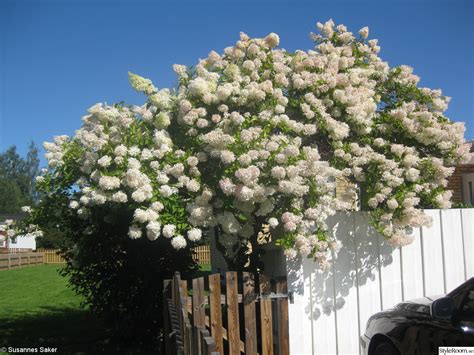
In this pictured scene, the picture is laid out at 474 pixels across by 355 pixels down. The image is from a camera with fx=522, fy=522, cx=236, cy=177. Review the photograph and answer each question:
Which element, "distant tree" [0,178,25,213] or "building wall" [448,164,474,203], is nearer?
"building wall" [448,164,474,203]

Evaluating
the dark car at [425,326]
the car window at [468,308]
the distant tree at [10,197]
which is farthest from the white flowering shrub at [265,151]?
the distant tree at [10,197]

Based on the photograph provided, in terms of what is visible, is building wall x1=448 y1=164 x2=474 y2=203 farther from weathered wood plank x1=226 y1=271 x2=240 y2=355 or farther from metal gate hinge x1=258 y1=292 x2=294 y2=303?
weathered wood plank x1=226 y1=271 x2=240 y2=355

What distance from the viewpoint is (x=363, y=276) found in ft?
19.6

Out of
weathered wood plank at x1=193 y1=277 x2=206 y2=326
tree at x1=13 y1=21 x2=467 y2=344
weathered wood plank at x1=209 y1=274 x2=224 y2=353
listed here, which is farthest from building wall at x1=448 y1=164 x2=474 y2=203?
weathered wood plank at x1=193 y1=277 x2=206 y2=326

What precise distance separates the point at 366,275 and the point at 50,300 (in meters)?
10.4

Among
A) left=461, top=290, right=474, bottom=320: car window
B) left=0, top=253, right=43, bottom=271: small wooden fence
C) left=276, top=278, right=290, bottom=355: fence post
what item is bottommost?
left=0, top=253, right=43, bottom=271: small wooden fence

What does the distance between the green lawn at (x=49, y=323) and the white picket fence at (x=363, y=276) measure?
140 inches

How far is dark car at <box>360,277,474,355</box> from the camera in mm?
4070

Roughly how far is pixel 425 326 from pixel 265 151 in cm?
223

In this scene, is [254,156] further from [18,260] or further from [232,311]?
[18,260]

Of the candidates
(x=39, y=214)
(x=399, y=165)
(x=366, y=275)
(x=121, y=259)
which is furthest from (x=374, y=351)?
(x=39, y=214)

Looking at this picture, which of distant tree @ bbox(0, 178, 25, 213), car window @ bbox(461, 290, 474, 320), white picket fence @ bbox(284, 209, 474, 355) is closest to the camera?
car window @ bbox(461, 290, 474, 320)

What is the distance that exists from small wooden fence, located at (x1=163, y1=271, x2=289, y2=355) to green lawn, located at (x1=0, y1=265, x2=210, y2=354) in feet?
8.53

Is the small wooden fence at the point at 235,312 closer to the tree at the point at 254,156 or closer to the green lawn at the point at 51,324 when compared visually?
the tree at the point at 254,156
